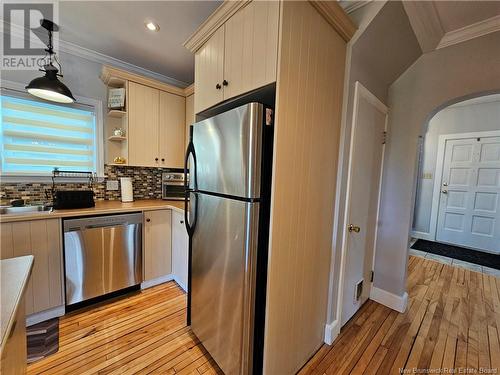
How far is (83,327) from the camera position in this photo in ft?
5.90

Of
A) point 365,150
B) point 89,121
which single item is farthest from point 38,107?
point 365,150

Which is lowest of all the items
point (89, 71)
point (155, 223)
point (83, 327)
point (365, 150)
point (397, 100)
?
point (83, 327)

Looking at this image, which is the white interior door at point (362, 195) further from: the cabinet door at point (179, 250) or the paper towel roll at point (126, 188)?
the paper towel roll at point (126, 188)

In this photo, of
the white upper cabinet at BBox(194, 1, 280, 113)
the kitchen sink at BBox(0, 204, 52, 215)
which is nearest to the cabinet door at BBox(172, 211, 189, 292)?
the kitchen sink at BBox(0, 204, 52, 215)

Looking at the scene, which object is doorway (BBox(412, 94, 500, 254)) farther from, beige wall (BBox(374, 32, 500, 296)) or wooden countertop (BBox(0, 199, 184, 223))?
wooden countertop (BBox(0, 199, 184, 223))

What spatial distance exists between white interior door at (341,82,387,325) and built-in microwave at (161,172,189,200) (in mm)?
2021

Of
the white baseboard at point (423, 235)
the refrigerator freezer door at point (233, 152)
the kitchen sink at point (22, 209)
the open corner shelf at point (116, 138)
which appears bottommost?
the white baseboard at point (423, 235)

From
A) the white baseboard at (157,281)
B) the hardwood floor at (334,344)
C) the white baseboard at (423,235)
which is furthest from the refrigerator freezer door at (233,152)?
the white baseboard at (423,235)

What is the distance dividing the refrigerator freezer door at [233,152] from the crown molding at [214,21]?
646 mm

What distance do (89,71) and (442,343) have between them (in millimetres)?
4385

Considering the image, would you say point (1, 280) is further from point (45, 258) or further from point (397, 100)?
point (397, 100)

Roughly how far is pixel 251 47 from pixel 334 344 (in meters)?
2.24

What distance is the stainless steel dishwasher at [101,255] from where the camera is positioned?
6.13 ft

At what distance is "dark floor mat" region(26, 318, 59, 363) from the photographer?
5.01 feet
